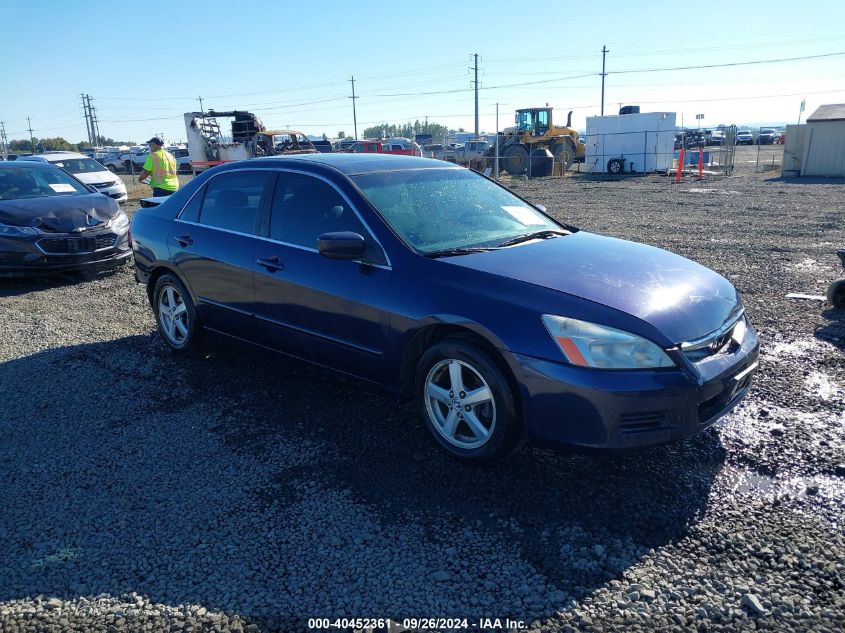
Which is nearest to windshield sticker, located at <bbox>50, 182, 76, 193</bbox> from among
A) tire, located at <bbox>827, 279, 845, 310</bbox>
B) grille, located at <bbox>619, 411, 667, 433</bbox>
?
grille, located at <bbox>619, 411, 667, 433</bbox>

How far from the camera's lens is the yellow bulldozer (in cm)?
3197

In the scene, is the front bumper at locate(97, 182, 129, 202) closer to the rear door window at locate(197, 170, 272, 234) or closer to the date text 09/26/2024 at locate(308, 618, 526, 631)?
the rear door window at locate(197, 170, 272, 234)

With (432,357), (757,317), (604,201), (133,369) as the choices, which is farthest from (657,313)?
(604,201)

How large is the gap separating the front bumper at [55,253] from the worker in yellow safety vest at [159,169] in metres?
1.92

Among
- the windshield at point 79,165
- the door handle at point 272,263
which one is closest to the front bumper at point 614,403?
the door handle at point 272,263

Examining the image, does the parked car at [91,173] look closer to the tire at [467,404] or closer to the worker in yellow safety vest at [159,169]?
the worker in yellow safety vest at [159,169]

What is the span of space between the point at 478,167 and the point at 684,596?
29.9 meters

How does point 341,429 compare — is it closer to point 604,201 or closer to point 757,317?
point 757,317

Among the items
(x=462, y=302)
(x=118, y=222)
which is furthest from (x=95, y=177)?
(x=462, y=302)

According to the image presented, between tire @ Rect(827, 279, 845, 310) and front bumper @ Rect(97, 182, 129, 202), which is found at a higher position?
front bumper @ Rect(97, 182, 129, 202)

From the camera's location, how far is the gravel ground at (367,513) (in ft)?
8.49

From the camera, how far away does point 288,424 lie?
421 cm

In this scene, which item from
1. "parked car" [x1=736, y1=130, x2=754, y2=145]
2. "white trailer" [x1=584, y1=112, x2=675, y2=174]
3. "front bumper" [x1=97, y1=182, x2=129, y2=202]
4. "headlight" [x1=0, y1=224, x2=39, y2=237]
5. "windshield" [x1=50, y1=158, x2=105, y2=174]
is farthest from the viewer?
"parked car" [x1=736, y1=130, x2=754, y2=145]

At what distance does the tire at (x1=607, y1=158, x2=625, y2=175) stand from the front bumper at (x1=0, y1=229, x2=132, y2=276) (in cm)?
2563
